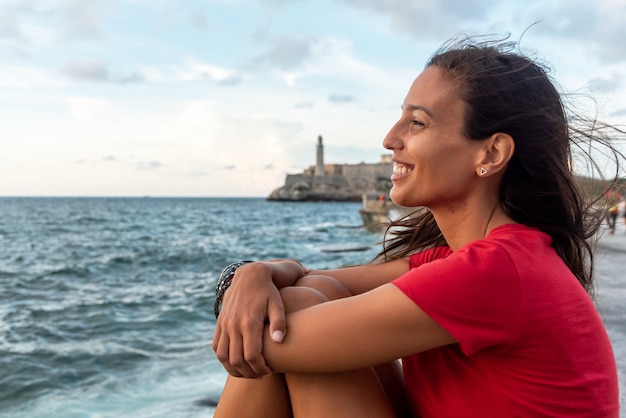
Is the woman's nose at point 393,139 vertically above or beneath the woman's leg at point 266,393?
above

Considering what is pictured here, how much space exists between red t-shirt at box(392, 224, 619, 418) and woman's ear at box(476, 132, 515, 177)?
16cm

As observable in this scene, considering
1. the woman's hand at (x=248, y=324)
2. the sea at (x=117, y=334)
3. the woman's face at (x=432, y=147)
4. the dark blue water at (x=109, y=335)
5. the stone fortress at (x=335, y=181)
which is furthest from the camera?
the stone fortress at (x=335, y=181)

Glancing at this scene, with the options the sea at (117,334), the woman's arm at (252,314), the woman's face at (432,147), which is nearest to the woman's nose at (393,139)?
the woman's face at (432,147)

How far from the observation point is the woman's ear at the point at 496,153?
4.87ft

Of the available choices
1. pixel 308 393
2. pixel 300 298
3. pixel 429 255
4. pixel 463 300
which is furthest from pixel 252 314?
pixel 429 255

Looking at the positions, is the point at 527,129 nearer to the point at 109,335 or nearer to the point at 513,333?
the point at 513,333

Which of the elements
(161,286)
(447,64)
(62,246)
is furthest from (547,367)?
→ (62,246)

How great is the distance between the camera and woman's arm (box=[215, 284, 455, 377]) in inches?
50.1

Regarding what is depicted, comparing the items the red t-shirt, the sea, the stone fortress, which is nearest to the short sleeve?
the red t-shirt

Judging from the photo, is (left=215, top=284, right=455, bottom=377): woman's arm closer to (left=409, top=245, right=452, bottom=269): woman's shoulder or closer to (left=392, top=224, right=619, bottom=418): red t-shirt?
(left=392, top=224, right=619, bottom=418): red t-shirt

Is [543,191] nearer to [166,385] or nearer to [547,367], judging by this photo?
[547,367]

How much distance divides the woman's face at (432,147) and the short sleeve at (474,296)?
34 centimetres

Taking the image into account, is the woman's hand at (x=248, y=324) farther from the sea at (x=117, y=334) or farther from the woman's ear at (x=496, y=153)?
the sea at (x=117, y=334)

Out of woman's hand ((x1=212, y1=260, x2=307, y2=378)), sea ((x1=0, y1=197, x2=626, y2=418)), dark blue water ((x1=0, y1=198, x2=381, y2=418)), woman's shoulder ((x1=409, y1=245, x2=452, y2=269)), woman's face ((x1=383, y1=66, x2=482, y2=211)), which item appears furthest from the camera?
dark blue water ((x1=0, y1=198, x2=381, y2=418))
